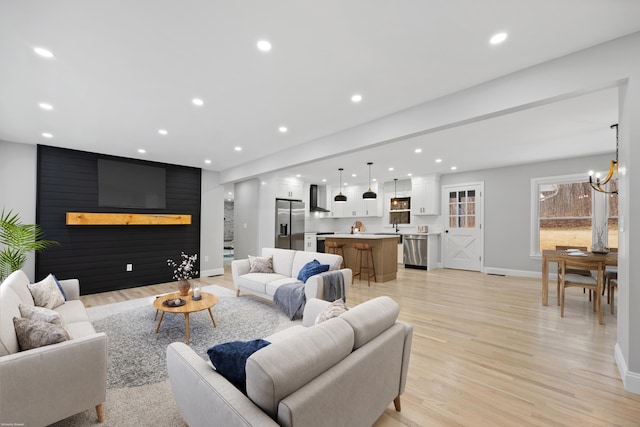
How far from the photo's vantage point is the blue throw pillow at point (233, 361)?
1251mm

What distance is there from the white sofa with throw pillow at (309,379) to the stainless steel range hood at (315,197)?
775 cm

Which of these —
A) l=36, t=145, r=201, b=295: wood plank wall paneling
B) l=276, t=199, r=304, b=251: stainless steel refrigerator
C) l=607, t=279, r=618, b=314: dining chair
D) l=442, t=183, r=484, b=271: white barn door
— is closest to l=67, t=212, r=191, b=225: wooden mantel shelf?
l=36, t=145, r=201, b=295: wood plank wall paneling

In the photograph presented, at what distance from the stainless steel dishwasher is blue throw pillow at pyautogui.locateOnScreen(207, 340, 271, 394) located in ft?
22.7

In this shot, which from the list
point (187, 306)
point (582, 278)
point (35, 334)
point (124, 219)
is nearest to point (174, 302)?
point (187, 306)

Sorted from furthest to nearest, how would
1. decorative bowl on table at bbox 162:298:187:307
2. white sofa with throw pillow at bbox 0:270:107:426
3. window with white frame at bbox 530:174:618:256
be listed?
window with white frame at bbox 530:174:618:256, decorative bowl on table at bbox 162:298:187:307, white sofa with throw pillow at bbox 0:270:107:426

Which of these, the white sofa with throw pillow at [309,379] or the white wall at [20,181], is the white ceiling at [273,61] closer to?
the white wall at [20,181]

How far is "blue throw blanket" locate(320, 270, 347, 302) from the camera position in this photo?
3.64 m

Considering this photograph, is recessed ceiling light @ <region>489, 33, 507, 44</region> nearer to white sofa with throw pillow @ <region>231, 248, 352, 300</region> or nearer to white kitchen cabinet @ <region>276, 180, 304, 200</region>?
white sofa with throw pillow @ <region>231, 248, 352, 300</region>

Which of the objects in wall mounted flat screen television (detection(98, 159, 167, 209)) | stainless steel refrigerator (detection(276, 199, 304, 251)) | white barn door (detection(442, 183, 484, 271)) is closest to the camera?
wall mounted flat screen television (detection(98, 159, 167, 209))

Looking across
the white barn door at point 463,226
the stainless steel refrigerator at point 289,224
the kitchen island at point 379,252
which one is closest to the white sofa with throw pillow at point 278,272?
the kitchen island at point 379,252

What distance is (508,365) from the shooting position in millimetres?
2520

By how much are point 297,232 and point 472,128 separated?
5.24m

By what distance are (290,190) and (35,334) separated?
6.51 meters

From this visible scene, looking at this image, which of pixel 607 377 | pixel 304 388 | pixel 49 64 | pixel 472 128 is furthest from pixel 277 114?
pixel 607 377
